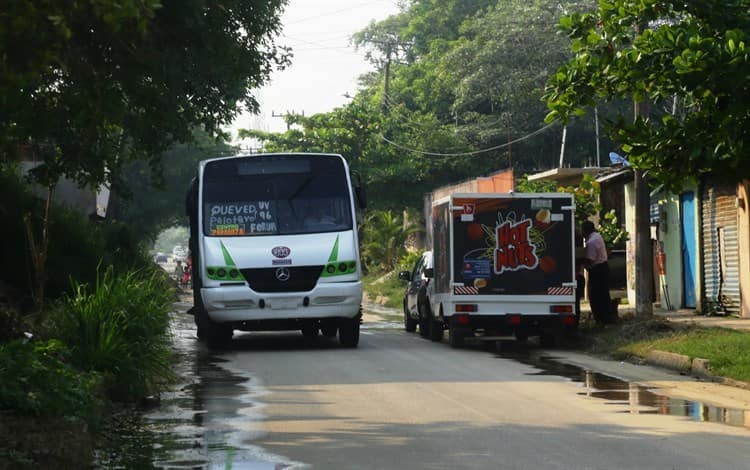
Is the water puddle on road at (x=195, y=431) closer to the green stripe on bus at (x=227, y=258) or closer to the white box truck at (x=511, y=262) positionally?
the green stripe on bus at (x=227, y=258)

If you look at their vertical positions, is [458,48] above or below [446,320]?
above

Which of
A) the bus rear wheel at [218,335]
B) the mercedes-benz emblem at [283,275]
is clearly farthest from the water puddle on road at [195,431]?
the bus rear wheel at [218,335]

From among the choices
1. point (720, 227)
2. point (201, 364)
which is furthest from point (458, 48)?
point (201, 364)

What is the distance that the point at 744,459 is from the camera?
872 cm

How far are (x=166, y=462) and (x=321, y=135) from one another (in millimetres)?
45705

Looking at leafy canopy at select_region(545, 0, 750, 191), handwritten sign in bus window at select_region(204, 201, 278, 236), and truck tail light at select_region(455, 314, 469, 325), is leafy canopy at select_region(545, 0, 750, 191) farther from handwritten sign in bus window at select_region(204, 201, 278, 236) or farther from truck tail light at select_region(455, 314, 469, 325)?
handwritten sign in bus window at select_region(204, 201, 278, 236)

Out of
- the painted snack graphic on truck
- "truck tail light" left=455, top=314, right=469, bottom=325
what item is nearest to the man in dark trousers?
the painted snack graphic on truck

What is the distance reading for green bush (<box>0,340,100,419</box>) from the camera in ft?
29.2

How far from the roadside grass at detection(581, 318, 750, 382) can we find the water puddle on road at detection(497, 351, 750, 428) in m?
1.42

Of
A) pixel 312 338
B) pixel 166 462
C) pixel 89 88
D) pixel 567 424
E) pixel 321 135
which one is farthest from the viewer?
pixel 321 135

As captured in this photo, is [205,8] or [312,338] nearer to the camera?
[205,8]

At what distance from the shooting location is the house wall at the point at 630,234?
2853 centimetres

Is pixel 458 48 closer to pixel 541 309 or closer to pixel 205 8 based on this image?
pixel 541 309

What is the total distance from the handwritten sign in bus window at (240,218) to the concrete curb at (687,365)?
618 cm
